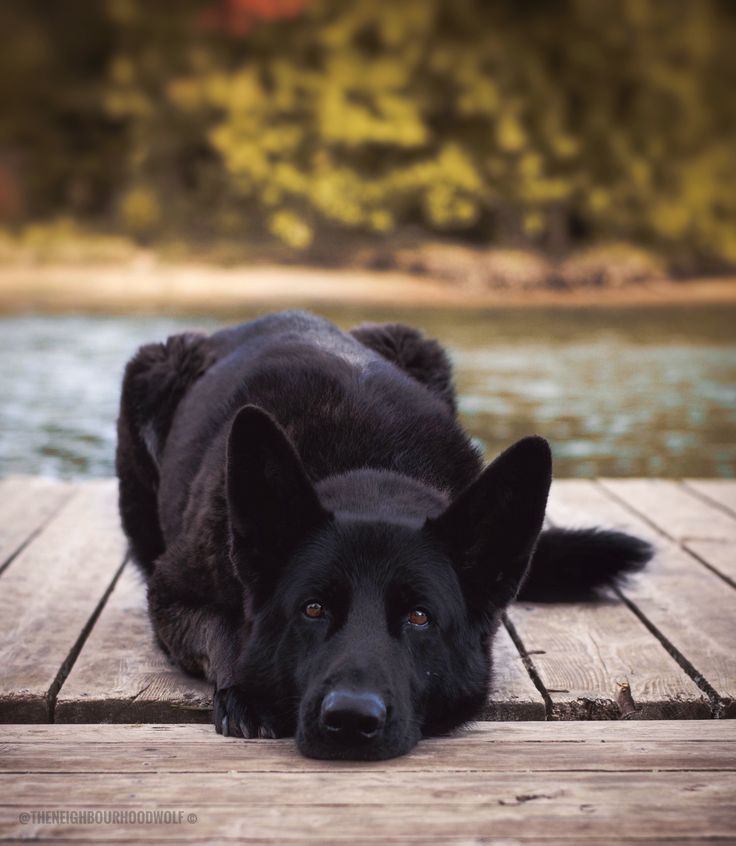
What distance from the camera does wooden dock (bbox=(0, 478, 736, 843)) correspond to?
1.75 metres

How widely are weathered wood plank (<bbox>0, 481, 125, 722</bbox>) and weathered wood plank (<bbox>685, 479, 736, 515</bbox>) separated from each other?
2321 millimetres

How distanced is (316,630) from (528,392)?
817 cm

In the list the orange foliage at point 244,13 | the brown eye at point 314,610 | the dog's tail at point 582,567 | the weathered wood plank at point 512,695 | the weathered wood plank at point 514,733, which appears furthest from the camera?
the orange foliage at point 244,13

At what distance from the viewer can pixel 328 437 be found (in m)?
2.85

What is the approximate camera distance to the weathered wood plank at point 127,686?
2527 mm

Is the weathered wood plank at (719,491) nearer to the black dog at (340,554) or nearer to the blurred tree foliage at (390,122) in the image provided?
the black dog at (340,554)

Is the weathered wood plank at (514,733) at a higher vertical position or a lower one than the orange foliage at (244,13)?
lower

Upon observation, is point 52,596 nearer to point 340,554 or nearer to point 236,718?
point 236,718

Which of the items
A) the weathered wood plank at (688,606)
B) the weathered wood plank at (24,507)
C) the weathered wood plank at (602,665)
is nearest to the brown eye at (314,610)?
the weathered wood plank at (602,665)

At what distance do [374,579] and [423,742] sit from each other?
32 centimetres

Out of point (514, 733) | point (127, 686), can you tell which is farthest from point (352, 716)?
point (127, 686)

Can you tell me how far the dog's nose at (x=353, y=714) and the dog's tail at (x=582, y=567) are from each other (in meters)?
1.30

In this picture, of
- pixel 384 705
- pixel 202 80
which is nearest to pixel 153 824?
pixel 384 705

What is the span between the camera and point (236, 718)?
2.37 metres
